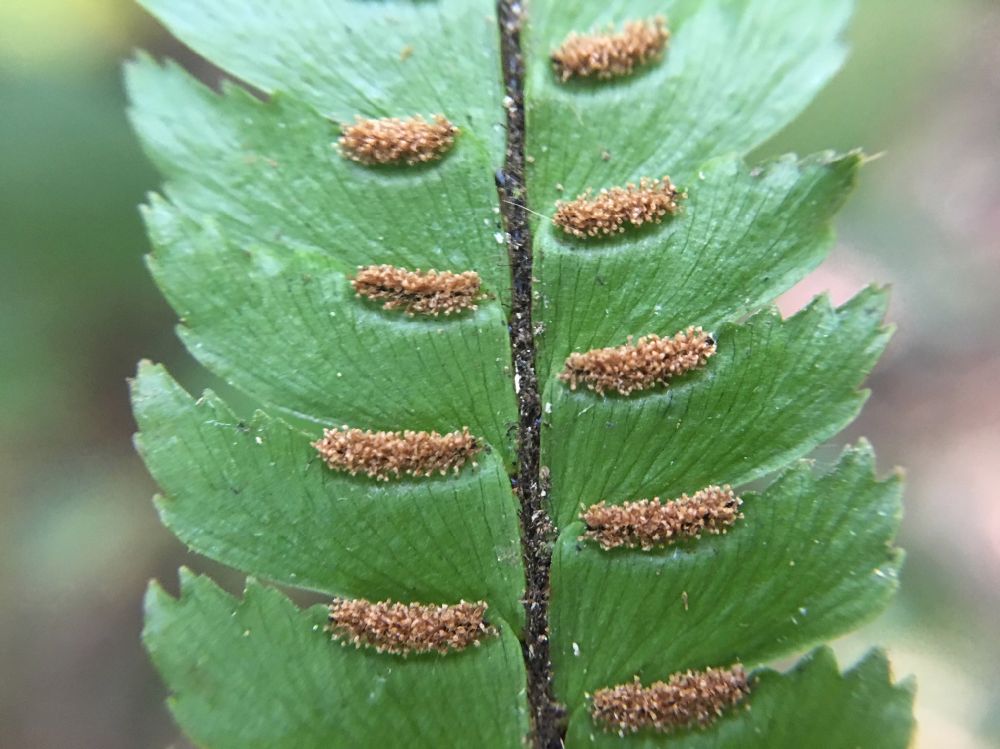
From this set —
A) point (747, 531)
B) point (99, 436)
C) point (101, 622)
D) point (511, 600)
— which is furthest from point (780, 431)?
point (101, 622)

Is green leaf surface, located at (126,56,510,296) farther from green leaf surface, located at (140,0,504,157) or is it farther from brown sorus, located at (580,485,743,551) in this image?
brown sorus, located at (580,485,743,551)

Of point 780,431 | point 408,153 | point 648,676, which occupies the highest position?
point 408,153

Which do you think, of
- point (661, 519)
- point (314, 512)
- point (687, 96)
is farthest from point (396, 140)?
point (661, 519)

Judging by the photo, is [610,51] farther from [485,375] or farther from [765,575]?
[765,575]

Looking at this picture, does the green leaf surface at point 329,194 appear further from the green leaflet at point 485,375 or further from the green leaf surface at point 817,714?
the green leaf surface at point 817,714

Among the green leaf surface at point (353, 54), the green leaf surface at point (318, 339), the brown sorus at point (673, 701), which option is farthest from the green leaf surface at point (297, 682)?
the green leaf surface at point (353, 54)

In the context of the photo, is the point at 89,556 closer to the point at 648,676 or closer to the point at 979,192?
the point at 648,676
